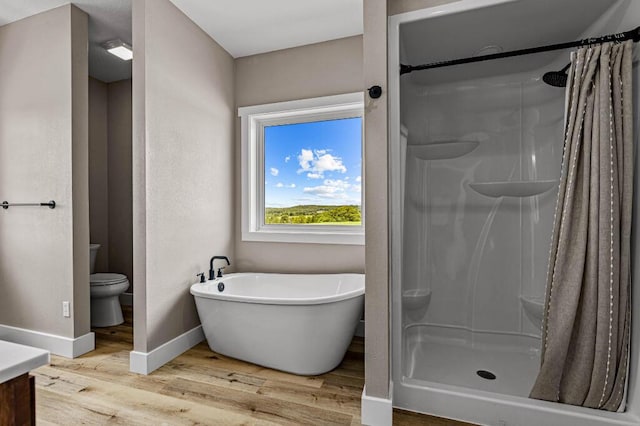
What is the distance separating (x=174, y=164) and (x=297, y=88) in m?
1.26

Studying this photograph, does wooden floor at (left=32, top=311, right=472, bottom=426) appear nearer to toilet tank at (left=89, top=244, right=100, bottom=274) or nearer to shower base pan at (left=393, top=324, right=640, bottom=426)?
shower base pan at (left=393, top=324, right=640, bottom=426)

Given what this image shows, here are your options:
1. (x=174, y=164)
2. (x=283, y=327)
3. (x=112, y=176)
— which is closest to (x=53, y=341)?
(x=174, y=164)

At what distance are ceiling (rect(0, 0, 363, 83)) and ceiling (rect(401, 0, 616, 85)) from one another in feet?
2.39

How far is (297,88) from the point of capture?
2.97m

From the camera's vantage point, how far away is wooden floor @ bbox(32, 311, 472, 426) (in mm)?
1715

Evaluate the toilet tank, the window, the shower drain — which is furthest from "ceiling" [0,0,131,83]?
the shower drain

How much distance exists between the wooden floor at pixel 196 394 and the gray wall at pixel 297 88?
82 centimetres

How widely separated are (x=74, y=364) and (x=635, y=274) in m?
3.28

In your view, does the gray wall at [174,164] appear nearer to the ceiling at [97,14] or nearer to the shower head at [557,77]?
the ceiling at [97,14]

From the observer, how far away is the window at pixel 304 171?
2.90m

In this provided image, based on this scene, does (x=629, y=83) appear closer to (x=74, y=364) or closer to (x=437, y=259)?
(x=437, y=259)

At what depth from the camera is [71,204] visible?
244 centimetres

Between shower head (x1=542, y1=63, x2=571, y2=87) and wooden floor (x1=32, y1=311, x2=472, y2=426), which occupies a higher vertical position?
shower head (x1=542, y1=63, x2=571, y2=87)

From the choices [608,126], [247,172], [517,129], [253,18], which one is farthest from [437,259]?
[253,18]
